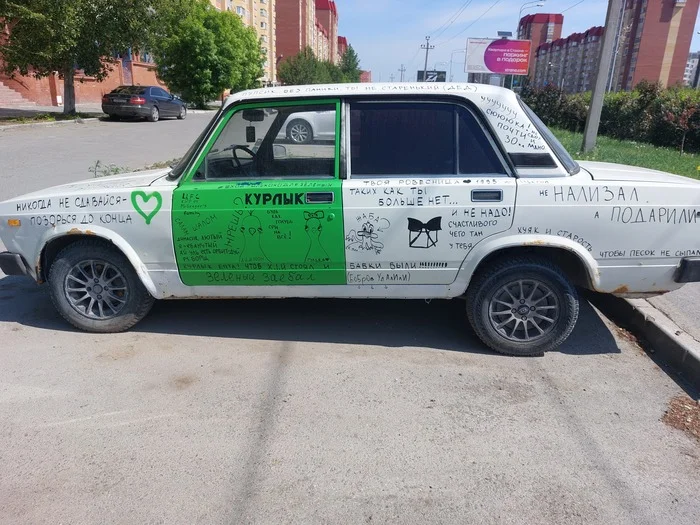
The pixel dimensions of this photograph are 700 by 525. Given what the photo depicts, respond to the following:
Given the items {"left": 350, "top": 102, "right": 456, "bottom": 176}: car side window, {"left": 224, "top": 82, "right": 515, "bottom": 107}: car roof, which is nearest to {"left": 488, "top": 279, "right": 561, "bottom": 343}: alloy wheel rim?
{"left": 350, "top": 102, "right": 456, "bottom": 176}: car side window

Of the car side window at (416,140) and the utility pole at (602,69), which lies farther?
the utility pole at (602,69)

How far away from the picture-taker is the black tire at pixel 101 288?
4062 millimetres

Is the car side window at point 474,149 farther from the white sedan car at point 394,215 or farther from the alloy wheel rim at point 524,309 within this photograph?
the alloy wheel rim at point 524,309

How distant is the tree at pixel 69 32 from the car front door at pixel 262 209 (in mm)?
18882

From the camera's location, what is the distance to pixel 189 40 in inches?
1363

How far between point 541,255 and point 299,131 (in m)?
1.93

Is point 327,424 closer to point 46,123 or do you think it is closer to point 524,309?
point 524,309

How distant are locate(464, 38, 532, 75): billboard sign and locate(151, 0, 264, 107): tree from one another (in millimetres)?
15903

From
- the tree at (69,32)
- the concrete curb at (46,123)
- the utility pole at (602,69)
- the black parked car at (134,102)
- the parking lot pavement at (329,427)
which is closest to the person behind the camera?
the parking lot pavement at (329,427)

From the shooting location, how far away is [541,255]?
12.8 feet

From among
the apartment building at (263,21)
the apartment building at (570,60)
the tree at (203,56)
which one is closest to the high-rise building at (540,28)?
the apartment building at (570,60)

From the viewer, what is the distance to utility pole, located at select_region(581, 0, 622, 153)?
1188cm

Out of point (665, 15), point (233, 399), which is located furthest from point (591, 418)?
point (665, 15)

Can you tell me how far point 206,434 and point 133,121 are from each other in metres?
24.9
